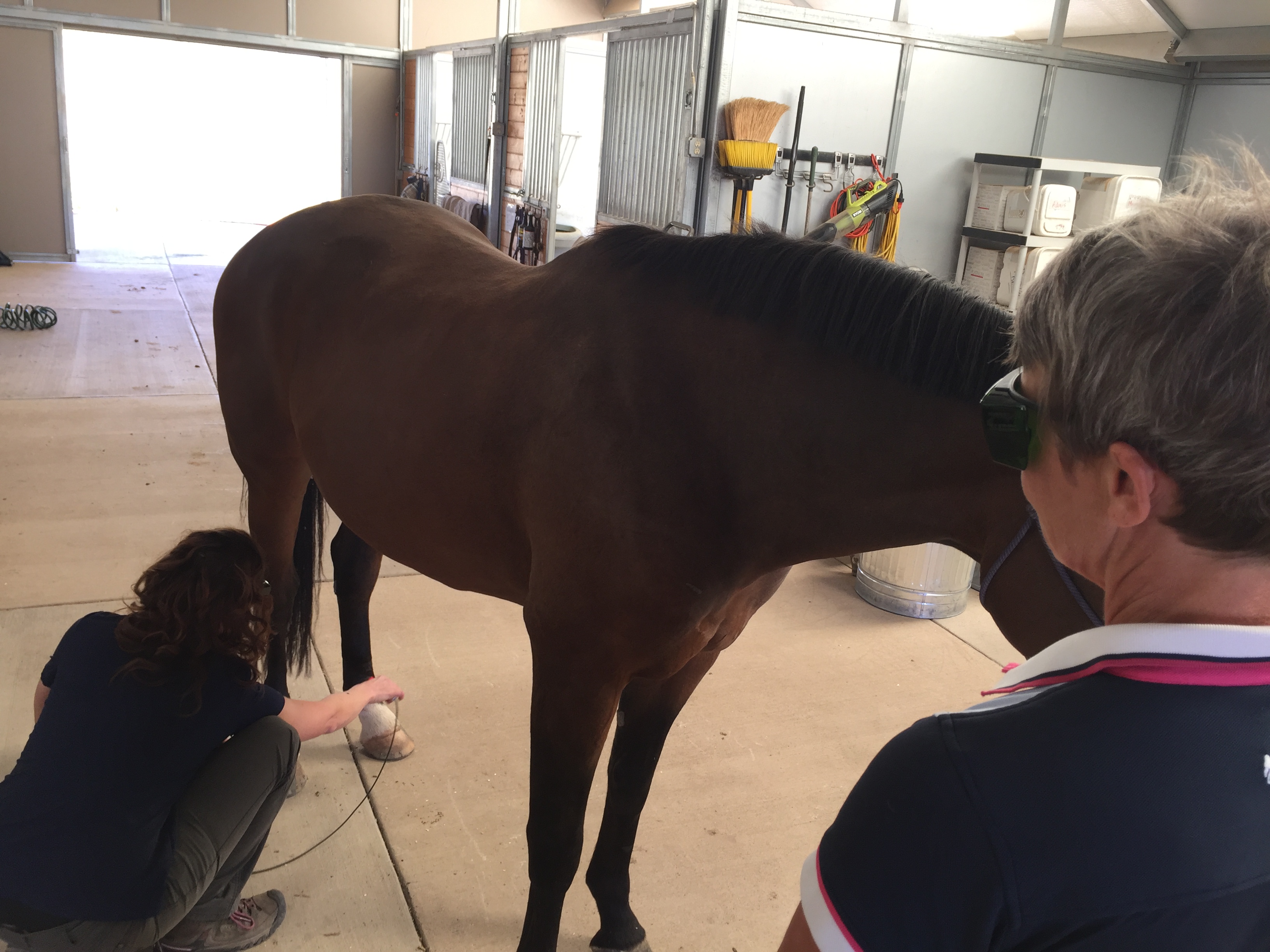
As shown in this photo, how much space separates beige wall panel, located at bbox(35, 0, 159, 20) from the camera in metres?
9.66

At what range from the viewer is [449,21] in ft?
37.0

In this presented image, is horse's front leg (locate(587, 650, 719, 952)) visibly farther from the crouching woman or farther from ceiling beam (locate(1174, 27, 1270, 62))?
ceiling beam (locate(1174, 27, 1270, 62))

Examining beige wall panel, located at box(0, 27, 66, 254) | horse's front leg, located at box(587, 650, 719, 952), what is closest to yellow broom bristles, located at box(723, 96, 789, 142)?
horse's front leg, located at box(587, 650, 719, 952)

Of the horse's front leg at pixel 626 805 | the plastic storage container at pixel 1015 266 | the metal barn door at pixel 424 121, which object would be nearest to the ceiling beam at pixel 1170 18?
the plastic storage container at pixel 1015 266

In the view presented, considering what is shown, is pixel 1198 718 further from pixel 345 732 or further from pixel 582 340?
pixel 345 732

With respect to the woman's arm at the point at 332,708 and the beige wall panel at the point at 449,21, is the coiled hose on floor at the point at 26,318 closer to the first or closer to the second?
the beige wall panel at the point at 449,21

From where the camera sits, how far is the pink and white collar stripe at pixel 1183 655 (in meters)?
0.49

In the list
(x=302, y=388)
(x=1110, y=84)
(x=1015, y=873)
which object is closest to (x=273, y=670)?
(x=302, y=388)

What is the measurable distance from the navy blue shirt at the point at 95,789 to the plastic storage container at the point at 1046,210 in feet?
14.6

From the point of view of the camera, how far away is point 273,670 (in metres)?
2.46

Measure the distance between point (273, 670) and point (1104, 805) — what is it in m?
2.36

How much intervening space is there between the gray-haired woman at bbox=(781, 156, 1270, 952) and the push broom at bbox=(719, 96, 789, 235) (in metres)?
3.95

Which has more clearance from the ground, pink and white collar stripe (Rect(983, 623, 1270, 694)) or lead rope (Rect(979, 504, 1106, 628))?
pink and white collar stripe (Rect(983, 623, 1270, 694))

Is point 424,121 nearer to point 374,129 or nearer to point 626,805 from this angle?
point 374,129
